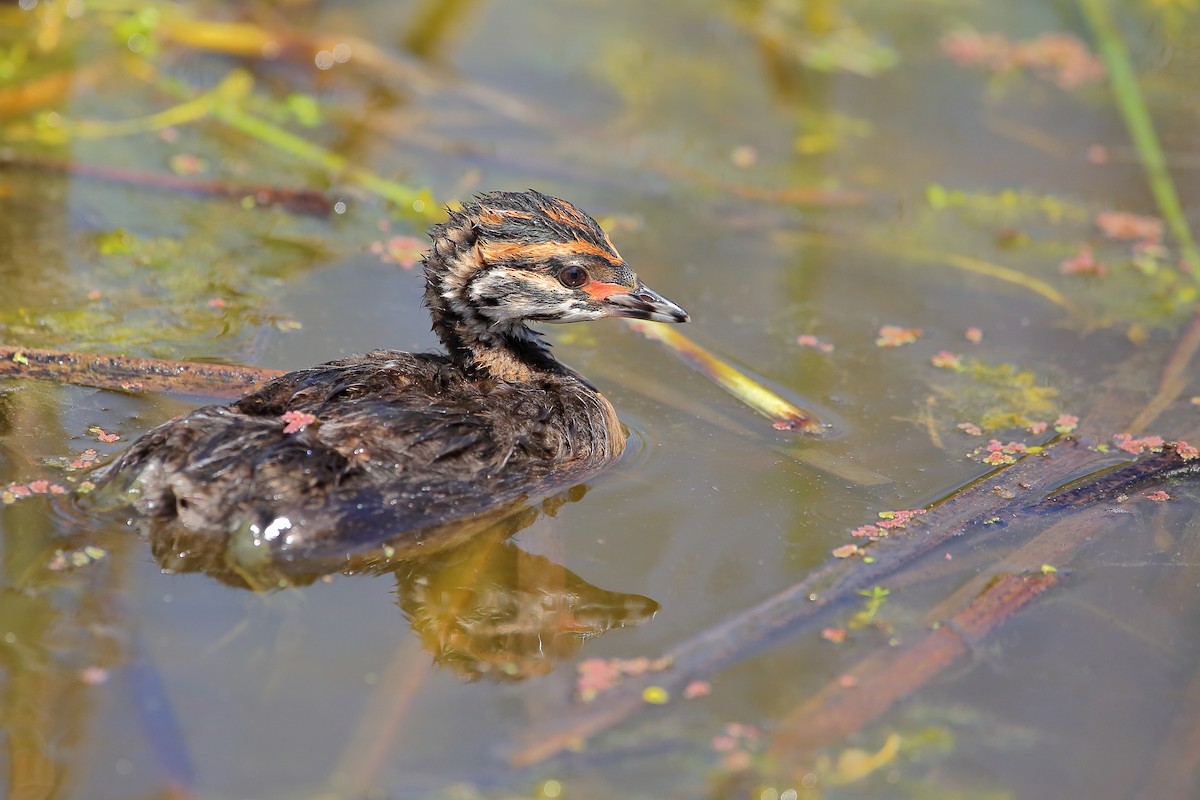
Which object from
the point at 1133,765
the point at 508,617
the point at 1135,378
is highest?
the point at 1135,378

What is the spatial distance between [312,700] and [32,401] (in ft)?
8.30

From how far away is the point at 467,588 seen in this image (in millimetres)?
5496

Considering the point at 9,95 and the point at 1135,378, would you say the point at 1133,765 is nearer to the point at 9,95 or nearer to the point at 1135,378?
the point at 1135,378

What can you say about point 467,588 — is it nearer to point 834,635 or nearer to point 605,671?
point 605,671

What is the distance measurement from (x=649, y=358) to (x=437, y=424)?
1.90 m

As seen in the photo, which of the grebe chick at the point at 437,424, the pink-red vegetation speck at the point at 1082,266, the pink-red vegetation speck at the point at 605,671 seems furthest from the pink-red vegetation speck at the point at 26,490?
the pink-red vegetation speck at the point at 1082,266

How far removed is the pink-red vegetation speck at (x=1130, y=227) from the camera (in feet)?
30.1

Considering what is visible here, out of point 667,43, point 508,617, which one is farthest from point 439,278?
point 667,43

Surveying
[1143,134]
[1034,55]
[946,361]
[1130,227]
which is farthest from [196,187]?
[1034,55]

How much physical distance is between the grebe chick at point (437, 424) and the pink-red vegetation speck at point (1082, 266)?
333 centimetres

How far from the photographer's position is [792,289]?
839 cm

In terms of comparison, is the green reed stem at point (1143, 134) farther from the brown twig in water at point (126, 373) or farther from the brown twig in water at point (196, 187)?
the brown twig in water at point (126, 373)

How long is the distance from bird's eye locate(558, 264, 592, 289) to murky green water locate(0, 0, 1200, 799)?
79 cm

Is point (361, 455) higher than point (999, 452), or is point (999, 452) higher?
A: point (999, 452)
